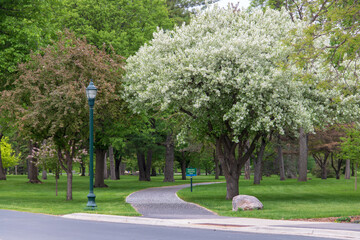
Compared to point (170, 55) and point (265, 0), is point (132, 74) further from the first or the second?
point (265, 0)

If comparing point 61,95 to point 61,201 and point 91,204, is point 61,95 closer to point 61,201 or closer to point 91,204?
point 61,201

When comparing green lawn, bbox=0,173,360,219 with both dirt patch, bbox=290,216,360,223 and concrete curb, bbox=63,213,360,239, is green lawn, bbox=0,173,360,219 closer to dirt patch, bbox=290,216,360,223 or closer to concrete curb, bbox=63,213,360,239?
dirt patch, bbox=290,216,360,223

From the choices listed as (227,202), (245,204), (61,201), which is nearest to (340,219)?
(245,204)

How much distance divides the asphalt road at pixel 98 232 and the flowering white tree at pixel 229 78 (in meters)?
9.00

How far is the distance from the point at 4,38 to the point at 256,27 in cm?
1349

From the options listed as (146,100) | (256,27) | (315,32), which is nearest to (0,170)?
(146,100)

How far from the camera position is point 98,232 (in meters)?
13.0

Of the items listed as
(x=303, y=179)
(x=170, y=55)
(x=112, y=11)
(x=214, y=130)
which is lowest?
(x=303, y=179)

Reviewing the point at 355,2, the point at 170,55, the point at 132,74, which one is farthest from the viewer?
the point at 132,74

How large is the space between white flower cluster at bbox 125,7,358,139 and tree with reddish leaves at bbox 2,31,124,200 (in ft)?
5.84

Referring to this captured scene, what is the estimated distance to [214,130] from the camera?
84.8 ft

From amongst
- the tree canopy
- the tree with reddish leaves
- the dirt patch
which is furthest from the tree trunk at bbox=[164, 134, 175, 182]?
the dirt patch

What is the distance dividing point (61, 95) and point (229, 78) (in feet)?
27.1

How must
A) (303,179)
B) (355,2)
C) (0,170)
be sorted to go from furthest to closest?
(0,170) → (303,179) → (355,2)
